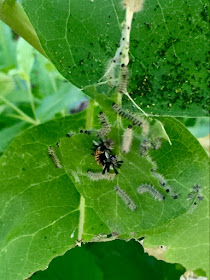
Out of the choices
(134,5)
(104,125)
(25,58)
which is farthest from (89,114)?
(25,58)

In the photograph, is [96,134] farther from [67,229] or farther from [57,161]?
[67,229]

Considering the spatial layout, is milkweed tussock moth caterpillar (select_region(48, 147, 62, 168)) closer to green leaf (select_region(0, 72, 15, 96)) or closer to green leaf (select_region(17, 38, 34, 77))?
green leaf (select_region(0, 72, 15, 96))

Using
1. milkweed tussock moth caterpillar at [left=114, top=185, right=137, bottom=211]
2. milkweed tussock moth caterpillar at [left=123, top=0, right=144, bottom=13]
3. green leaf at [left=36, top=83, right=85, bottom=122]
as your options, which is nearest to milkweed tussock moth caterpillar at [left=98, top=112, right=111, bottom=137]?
milkweed tussock moth caterpillar at [left=114, top=185, right=137, bottom=211]

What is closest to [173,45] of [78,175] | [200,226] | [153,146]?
[153,146]

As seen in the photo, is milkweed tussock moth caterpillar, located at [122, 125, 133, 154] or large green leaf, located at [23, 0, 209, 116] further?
milkweed tussock moth caterpillar, located at [122, 125, 133, 154]

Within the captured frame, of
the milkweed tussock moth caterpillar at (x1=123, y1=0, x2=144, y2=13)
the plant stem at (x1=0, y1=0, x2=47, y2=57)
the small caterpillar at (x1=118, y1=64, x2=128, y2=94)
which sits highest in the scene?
the milkweed tussock moth caterpillar at (x1=123, y1=0, x2=144, y2=13)

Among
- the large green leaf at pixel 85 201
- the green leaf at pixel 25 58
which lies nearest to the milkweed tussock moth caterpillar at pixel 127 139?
the large green leaf at pixel 85 201
